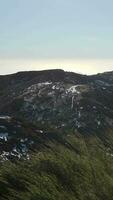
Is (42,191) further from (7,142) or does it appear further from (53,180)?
(7,142)

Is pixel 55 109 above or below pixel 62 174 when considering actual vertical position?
above

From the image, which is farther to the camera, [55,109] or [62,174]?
[55,109]

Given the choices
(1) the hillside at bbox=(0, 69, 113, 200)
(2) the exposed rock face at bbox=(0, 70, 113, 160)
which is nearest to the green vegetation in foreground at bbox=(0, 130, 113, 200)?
(1) the hillside at bbox=(0, 69, 113, 200)

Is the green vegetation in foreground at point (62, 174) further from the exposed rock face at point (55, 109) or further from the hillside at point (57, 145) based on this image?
the exposed rock face at point (55, 109)

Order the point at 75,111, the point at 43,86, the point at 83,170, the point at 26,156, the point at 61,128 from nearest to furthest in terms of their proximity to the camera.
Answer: the point at 26,156 < the point at 83,170 < the point at 61,128 < the point at 75,111 < the point at 43,86

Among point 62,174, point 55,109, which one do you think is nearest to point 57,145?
point 62,174

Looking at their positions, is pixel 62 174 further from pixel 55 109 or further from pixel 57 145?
pixel 55 109

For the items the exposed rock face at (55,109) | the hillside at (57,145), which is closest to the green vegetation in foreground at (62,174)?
the hillside at (57,145)

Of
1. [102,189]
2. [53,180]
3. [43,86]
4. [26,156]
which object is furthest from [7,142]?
[43,86]
